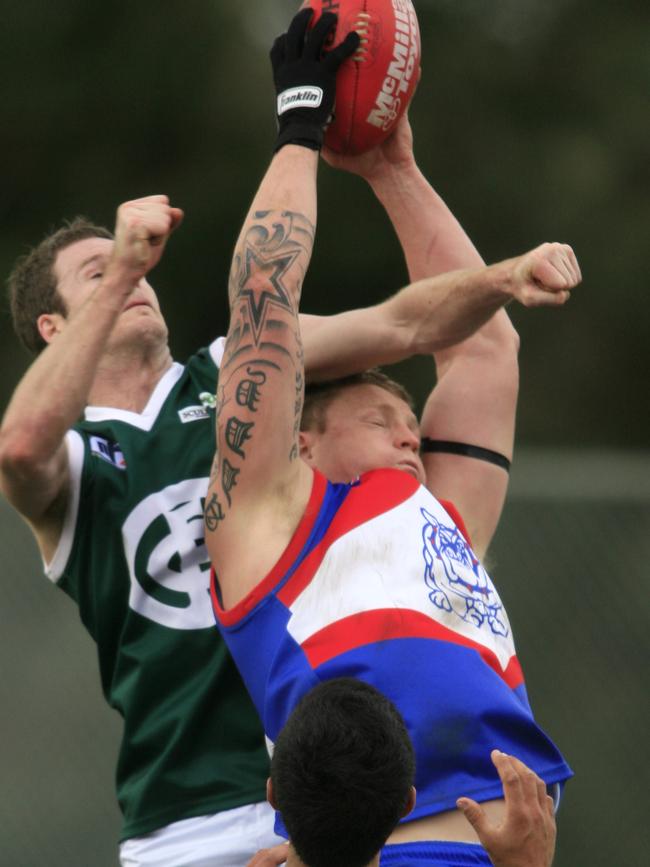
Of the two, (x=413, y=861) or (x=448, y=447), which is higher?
(x=448, y=447)

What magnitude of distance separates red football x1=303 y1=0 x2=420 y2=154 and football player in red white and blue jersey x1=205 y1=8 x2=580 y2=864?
Result: 111 millimetres

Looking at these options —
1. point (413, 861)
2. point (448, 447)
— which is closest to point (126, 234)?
point (448, 447)

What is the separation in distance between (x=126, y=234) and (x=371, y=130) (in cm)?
76

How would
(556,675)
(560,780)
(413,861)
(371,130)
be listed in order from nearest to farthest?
(413,861)
(560,780)
(371,130)
(556,675)

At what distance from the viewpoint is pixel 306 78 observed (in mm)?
3607

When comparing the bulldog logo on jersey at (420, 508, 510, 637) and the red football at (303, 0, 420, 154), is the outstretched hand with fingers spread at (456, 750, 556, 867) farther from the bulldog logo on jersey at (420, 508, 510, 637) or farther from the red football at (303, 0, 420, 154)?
the red football at (303, 0, 420, 154)

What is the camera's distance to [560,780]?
3270mm

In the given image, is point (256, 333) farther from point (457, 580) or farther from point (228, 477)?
point (457, 580)

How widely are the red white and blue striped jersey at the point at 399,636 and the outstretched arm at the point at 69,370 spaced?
470 mm

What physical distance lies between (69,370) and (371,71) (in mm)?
1041

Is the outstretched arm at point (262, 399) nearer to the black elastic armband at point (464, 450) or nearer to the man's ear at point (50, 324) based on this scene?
the black elastic armband at point (464, 450)

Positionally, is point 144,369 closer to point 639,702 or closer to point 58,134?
point 639,702

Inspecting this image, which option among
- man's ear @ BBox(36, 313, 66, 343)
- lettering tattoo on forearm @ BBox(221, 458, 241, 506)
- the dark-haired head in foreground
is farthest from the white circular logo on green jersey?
the dark-haired head in foreground

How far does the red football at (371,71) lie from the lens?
368cm
